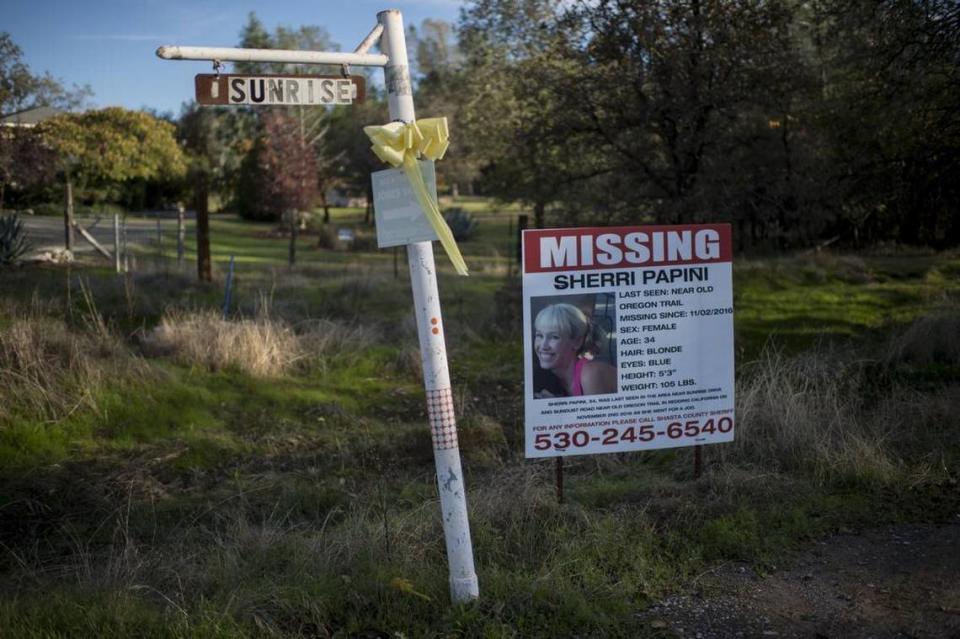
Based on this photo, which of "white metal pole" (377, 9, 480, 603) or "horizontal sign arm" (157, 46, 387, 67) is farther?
"white metal pole" (377, 9, 480, 603)

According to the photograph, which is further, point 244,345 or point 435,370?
point 244,345

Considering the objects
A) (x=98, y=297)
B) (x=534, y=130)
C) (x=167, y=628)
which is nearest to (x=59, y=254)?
(x=98, y=297)

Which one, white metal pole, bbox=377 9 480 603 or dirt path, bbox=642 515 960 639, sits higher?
white metal pole, bbox=377 9 480 603

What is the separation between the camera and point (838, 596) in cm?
459

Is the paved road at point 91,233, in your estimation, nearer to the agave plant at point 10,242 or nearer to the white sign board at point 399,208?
the agave plant at point 10,242

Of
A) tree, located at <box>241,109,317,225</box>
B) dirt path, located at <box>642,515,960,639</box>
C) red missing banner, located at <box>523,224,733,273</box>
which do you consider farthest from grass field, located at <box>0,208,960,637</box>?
tree, located at <box>241,109,317,225</box>

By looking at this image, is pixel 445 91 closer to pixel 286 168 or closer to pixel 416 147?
pixel 286 168

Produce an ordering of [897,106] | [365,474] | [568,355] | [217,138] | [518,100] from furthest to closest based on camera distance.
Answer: [217,138] < [518,100] < [897,106] < [365,474] < [568,355]

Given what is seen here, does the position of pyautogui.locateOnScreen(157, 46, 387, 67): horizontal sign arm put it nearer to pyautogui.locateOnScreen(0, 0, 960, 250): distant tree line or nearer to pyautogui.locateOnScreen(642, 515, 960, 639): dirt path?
pyautogui.locateOnScreen(642, 515, 960, 639): dirt path

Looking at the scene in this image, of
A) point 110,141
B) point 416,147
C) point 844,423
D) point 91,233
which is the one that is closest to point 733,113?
point 844,423

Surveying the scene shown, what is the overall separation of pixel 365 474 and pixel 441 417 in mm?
3517

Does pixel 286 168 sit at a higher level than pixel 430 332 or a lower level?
higher

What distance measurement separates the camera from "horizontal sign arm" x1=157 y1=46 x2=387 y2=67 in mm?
4066

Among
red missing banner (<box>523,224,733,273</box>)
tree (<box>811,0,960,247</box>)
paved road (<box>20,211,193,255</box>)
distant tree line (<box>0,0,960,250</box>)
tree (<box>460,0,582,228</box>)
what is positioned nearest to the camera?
red missing banner (<box>523,224,733,273</box>)
